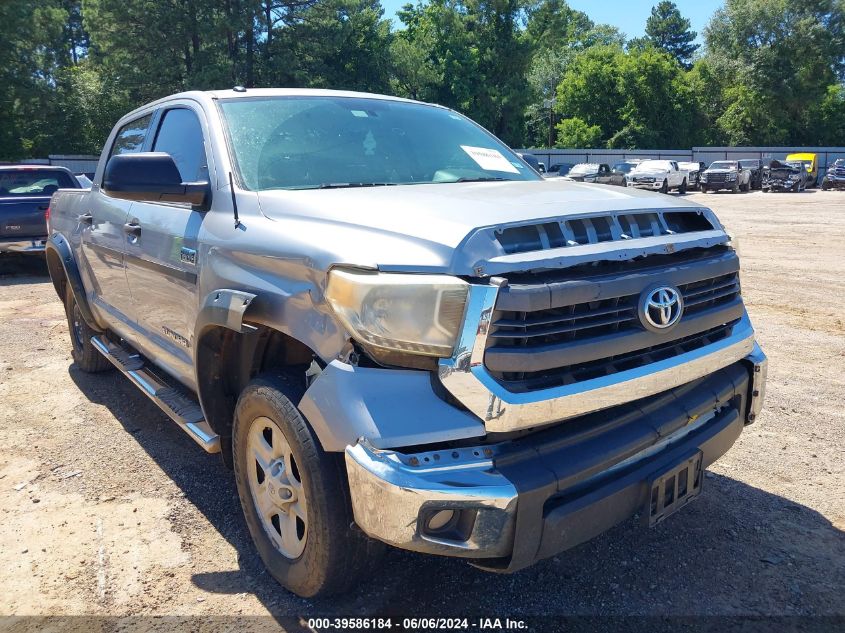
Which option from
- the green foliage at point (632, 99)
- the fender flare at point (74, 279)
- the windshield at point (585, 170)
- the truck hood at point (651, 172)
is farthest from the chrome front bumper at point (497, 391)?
the green foliage at point (632, 99)

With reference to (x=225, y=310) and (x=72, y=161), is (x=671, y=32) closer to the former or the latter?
(x=72, y=161)

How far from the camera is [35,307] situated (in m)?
8.87

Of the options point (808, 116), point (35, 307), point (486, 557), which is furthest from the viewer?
point (808, 116)

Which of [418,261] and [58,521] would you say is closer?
[418,261]

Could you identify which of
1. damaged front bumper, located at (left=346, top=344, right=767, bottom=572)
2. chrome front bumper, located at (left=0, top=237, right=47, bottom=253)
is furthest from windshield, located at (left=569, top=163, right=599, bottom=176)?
damaged front bumper, located at (left=346, top=344, right=767, bottom=572)

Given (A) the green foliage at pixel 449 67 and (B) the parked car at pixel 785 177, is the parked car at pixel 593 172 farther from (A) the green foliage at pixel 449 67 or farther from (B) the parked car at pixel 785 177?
(A) the green foliage at pixel 449 67

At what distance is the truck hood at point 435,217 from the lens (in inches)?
85.5

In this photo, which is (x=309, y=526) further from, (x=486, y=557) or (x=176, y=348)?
(x=176, y=348)

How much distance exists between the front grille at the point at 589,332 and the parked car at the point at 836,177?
133ft

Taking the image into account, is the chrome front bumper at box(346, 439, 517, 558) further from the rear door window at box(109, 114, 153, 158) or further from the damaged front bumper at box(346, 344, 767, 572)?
the rear door window at box(109, 114, 153, 158)

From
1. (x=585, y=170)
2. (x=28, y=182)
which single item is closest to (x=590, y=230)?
(x=28, y=182)

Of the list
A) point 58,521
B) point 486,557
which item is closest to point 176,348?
point 58,521

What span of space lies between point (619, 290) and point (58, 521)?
9.38 ft

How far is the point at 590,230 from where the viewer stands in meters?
2.42
